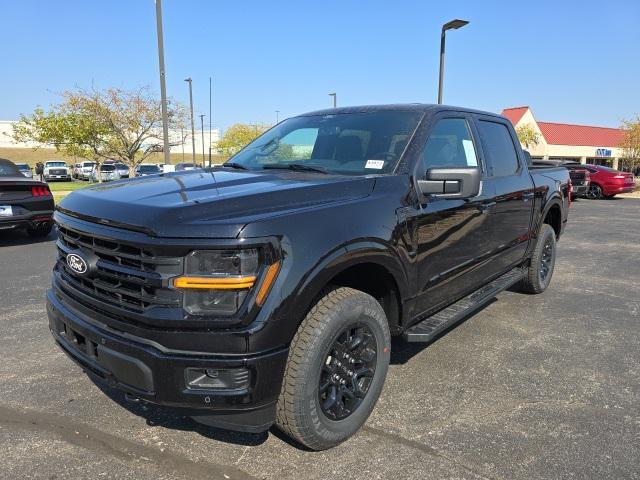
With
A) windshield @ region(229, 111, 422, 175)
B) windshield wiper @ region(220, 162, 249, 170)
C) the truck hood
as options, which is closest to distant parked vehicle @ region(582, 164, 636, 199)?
windshield @ region(229, 111, 422, 175)

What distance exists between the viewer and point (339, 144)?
3.54 metres

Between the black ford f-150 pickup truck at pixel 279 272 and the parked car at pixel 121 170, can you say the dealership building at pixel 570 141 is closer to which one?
the parked car at pixel 121 170

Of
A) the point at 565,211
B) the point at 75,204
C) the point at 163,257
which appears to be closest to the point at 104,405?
the point at 75,204

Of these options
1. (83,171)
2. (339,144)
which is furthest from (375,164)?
(83,171)

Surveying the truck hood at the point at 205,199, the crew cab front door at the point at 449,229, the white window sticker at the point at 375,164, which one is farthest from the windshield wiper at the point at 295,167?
the crew cab front door at the point at 449,229

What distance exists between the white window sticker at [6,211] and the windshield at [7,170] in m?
0.78

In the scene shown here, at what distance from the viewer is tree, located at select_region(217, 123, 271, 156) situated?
5281cm

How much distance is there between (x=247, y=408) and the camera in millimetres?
2170

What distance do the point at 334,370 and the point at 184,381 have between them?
0.79 m

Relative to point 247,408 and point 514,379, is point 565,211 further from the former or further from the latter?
point 247,408

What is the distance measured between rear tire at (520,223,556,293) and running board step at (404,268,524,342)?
0.70 m

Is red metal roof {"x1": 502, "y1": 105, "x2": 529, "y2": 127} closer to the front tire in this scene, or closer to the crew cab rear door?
the crew cab rear door

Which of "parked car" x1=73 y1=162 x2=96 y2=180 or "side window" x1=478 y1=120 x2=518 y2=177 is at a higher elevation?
"side window" x1=478 y1=120 x2=518 y2=177

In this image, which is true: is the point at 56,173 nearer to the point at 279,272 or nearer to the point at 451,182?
the point at 451,182
